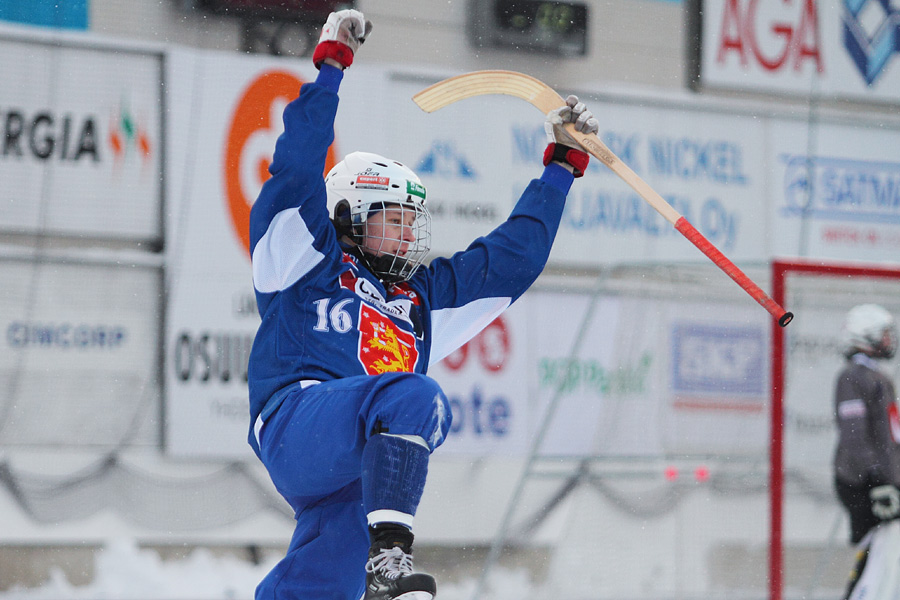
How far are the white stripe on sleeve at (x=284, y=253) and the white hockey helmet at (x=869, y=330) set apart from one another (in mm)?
3034

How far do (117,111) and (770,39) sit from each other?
2911 mm

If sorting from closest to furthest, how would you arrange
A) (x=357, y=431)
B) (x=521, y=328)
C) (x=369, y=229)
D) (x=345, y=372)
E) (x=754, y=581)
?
A: (x=357, y=431) → (x=345, y=372) → (x=369, y=229) → (x=754, y=581) → (x=521, y=328)

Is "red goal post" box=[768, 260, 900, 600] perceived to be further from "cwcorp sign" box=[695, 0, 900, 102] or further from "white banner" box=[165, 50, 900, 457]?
"cwcorp sign" box=[695, 0, 900, 102]

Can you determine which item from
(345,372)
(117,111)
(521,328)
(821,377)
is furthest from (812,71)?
(345,372)

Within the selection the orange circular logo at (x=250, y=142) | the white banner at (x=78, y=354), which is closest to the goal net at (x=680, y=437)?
the orange circular logo at (x=250, y=142)

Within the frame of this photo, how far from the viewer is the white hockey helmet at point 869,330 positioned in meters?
4.64

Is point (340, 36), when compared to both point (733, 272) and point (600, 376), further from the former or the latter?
point (600, 376)

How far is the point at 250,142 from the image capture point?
412 centimetres

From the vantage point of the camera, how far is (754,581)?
4301mm

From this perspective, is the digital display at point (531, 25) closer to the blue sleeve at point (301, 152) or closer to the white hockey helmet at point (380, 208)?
the white hockey helmet at point (380, 208)

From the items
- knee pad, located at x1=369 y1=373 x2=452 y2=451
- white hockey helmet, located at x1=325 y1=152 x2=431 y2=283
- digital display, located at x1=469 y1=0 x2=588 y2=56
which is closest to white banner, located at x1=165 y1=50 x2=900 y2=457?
digital display, located at x1=469 y1=0 x2=588 y2=56

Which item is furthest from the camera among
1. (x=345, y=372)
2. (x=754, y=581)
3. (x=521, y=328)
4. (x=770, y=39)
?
(x=770, y=39)

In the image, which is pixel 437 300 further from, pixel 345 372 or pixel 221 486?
pixel 221 486

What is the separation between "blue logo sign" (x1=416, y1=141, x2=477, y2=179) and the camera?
4.43 m
